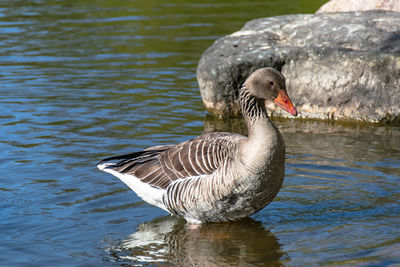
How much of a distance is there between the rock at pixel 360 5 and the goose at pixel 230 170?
22.6ft

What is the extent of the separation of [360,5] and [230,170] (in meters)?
7.72

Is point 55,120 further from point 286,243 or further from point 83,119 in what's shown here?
point 286,243

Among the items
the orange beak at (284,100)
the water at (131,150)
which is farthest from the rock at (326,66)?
the orange beak at (284,100)

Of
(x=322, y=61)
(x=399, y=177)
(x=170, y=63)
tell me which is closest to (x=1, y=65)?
(x=170, y=63)

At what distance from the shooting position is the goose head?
22.9 ft

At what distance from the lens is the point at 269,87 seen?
6.97 meters

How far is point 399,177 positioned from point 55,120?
231 inches

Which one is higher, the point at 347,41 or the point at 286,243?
the point at 347,41

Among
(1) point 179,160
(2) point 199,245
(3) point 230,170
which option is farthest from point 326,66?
(2) point 199,245

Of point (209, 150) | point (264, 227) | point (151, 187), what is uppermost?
point (209, 150)

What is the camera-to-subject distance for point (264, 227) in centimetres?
743

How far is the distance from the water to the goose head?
1407 mm

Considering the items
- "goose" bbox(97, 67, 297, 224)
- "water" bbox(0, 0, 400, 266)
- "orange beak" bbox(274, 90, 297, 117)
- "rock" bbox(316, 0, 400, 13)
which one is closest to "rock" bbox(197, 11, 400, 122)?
"water" bbox(0, 0, 400, 266)

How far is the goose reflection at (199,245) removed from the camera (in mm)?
6660
